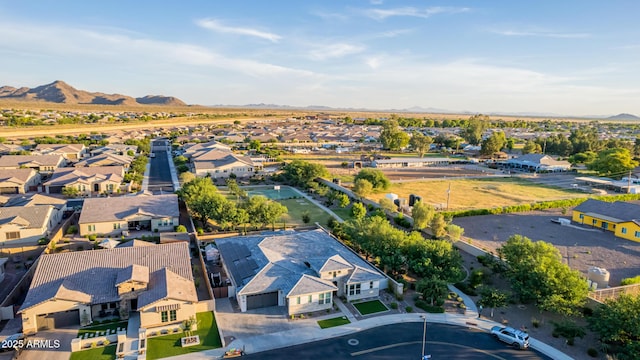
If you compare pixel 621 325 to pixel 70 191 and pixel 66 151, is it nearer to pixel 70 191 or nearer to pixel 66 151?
pixel 70 191

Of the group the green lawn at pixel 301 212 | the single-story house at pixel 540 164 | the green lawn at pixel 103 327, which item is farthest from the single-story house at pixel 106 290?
the single-story house at pixel 540 164

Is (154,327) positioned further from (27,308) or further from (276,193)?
(276,193)

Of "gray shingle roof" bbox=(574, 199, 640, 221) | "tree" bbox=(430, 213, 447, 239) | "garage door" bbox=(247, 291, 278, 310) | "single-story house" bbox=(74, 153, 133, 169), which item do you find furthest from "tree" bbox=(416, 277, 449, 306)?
"single-story house" bbox=(74, 153, 133, 169)

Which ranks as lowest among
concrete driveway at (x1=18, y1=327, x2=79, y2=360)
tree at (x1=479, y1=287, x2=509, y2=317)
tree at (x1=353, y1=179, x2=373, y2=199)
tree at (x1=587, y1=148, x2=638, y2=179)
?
concrete driveway at (x1=18, y1=327, x2=79, y2=360)

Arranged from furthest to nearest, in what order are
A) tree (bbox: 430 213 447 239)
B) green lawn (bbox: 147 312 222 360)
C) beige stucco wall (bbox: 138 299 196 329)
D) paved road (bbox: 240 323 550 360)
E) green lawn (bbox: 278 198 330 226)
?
1. green lawn (bbox: 278 198 330 226)
2. tree (bbox: 430 213 447 239)
3. beige stucco wall (bbox: 138 299 196 329)
4. paved road (bbox: 240 323 550 360)
5. green lawn (bbox: 147 312 222 360)

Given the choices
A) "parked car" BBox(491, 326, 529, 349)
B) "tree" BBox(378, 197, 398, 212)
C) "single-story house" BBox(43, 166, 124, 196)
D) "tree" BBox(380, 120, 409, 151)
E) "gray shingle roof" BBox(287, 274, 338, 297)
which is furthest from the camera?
"tree" BBox(380, 120, 409, 151)

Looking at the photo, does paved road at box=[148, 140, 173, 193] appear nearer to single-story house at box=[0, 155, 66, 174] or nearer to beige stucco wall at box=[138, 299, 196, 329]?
single-story house at box=[0, 155, 66, 174]

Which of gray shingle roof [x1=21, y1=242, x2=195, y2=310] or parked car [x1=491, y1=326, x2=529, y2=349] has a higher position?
gray shingle roof [x1=21, y1=242, x2=195, y2=310]

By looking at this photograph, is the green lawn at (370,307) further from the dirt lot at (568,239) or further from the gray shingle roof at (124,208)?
the gray shingle roof at (124,208)
